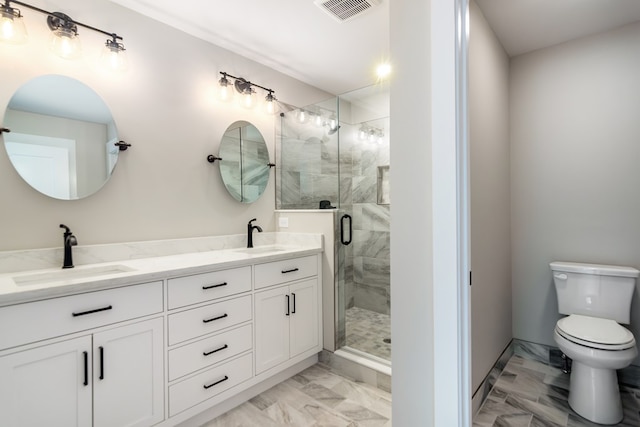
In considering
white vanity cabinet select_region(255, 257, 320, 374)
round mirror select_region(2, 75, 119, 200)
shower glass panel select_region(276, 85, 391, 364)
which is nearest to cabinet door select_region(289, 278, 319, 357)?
white vanity cabinet select_region(255, 257, 320, 374)

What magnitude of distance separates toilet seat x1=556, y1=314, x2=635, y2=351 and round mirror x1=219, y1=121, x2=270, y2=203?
8.17 ft

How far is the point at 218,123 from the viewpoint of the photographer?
2510 millimetres

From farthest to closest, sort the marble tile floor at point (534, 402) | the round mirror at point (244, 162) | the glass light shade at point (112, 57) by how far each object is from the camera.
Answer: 1. the round mirror at point (244, 162)
2. the glass light shade at point (112, 57)
3. the marble tile floor at point (534, 402)

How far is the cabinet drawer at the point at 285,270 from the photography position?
2.07 meters

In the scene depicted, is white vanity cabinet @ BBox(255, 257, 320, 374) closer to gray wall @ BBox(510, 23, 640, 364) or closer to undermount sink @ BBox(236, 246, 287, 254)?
undermount sink @ BBox(236, 246, 287, 254)

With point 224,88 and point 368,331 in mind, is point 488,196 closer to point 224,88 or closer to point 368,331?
point 368,331

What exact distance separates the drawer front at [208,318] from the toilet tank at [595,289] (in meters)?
2.29

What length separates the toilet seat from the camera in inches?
67.4

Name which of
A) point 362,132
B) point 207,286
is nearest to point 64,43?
point 207,286

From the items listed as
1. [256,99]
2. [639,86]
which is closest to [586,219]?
[639,86]

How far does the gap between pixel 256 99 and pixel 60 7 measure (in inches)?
54.6

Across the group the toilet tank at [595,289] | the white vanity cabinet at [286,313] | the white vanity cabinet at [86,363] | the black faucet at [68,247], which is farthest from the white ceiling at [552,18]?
the black faucet at [68,247]

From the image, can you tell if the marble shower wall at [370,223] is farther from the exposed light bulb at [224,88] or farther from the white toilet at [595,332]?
the white toilet at [595,332]

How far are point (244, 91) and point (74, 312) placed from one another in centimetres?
204
